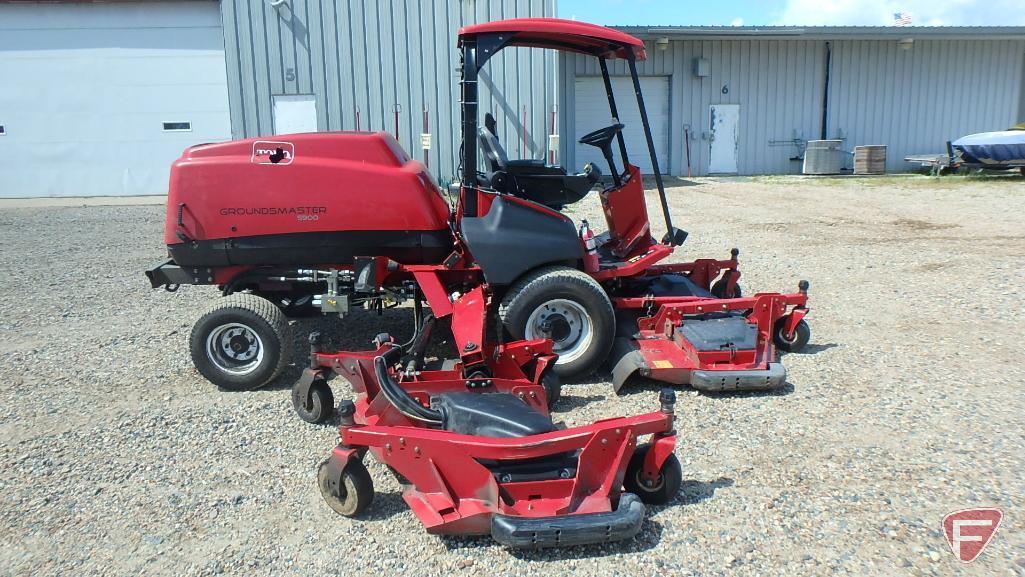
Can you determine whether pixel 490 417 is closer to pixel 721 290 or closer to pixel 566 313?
pixel 566 313

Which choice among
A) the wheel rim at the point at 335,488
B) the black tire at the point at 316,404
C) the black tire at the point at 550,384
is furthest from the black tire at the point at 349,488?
the black tire at the point at 550,384

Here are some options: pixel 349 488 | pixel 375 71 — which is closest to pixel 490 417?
pixel 349 488

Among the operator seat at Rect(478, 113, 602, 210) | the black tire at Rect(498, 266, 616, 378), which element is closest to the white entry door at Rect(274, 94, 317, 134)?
the operator seat at Rect(478, 113, 602, 210)

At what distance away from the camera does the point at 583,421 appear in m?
4.22

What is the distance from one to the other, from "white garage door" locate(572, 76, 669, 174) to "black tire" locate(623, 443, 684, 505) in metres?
15.9

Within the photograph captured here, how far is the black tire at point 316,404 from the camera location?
13.8 ft

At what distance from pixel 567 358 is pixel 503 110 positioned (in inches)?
457

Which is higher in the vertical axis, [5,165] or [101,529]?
[5,165]

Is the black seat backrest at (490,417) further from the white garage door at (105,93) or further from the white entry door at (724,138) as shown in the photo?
the white entry door at (724,138)

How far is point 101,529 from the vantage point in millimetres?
3176

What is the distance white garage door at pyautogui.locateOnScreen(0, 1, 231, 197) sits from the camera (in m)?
16.8

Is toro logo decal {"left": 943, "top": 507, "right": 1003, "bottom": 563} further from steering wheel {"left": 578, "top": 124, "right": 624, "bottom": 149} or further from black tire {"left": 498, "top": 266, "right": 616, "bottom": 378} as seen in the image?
steering wheel {"left": 578, "top": 124, "right": 624, "bottom": 149}

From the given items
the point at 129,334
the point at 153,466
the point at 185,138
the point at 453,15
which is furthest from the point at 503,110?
the point at 153,466

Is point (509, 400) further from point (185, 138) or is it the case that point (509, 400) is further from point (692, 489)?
point (185, 138)
